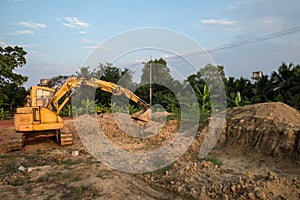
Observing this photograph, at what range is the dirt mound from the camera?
6.09 metres

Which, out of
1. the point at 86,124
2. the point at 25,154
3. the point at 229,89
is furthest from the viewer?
the point at 229,89

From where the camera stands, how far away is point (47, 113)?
26.8ft

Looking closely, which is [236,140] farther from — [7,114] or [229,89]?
[7,114]

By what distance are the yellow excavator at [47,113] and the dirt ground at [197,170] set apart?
18.2 inches

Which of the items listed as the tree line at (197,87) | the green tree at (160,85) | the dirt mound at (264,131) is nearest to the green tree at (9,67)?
the tree line at (197,87)

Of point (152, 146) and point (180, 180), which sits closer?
point (180, 180)

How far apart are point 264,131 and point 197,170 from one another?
250 cm

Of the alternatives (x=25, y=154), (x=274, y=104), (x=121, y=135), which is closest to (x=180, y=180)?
(x=274, y=104)

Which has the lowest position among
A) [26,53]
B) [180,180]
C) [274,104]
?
[180,180]

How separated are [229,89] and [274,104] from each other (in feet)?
38.9

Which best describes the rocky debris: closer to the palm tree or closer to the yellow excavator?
the yellow excavator

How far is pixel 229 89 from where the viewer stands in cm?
1977

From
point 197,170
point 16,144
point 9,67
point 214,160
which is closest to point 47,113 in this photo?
point 16,144

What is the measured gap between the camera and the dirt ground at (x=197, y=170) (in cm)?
441
